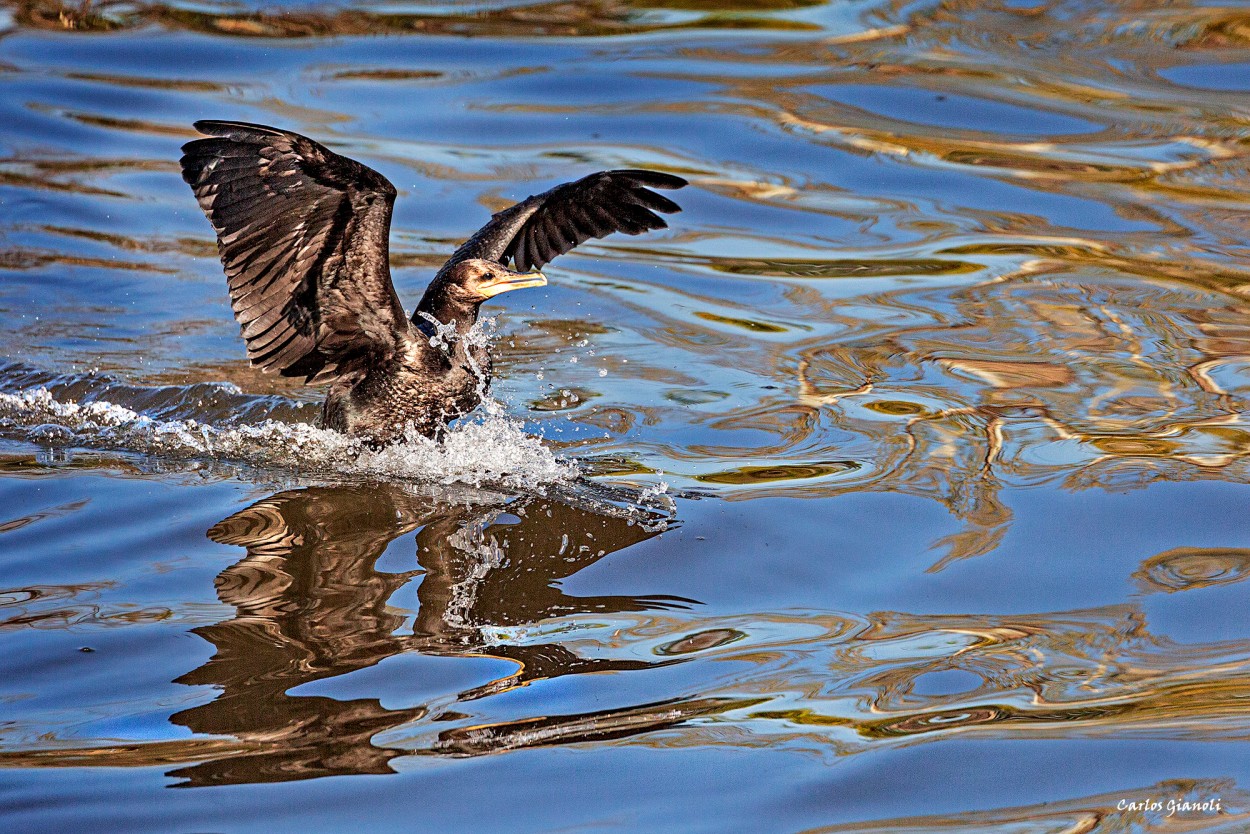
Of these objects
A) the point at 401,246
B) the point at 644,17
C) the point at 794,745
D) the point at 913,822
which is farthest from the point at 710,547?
the point at 644,17

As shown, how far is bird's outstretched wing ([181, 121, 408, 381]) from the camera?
579 centimetres

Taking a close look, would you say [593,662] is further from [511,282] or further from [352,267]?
[511,282]

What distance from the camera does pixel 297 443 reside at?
677 centimetres

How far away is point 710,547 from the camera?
550 cm

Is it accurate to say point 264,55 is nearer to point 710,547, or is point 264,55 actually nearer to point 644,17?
point 644,17

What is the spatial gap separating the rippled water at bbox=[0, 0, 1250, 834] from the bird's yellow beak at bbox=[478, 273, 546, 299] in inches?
22.1

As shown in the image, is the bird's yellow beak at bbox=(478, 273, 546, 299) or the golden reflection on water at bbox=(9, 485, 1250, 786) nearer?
the golden reflection on water at bbox=(9, 485, 1250, 786)

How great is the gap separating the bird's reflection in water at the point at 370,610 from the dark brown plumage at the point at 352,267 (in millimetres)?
595

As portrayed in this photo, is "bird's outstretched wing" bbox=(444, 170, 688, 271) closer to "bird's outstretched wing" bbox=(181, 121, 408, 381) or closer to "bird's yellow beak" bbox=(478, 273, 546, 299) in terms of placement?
"bird's yellow beak" bbox=(478, 273, 546, 299)

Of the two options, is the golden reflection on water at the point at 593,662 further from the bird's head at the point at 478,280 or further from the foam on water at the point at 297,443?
the bird's head at the point at 478,280

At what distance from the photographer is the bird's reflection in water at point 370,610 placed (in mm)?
4133

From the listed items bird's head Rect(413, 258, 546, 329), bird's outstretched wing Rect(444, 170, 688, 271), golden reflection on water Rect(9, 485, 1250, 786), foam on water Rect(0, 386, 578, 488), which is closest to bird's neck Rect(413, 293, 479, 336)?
bird's head Rect(413, 258, 546, 329)

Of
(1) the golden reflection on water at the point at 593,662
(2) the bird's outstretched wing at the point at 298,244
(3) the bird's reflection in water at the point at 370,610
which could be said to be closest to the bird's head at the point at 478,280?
(2) the bird's outstretched wing at the point at 298,244

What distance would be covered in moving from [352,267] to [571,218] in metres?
1.45
